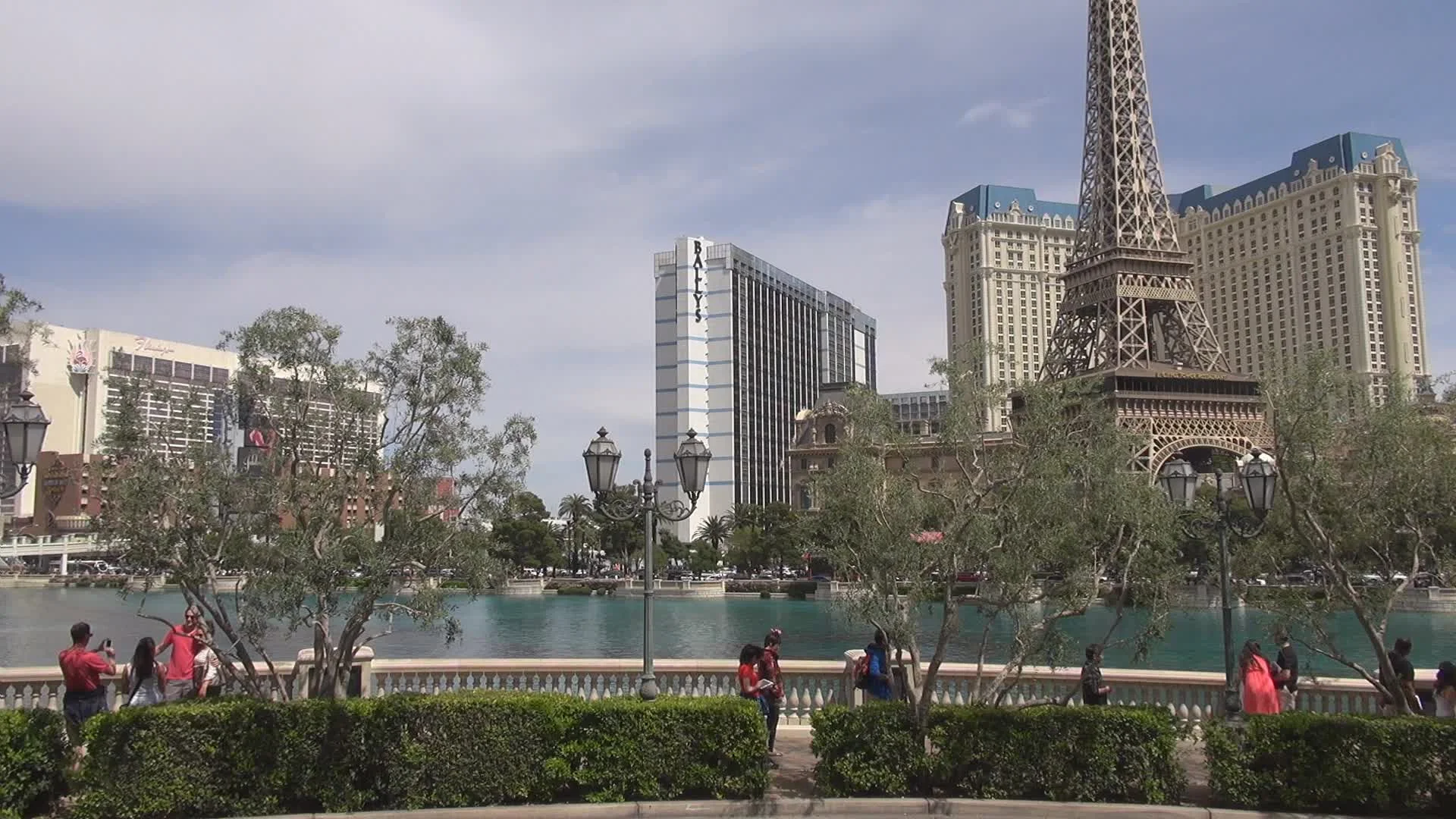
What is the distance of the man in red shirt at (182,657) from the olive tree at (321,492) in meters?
0.76

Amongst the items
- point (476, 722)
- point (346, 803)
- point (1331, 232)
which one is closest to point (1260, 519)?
point (476, 722)

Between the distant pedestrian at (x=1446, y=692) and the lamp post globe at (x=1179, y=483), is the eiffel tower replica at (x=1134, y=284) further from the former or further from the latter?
the distant pedestrian at (x=1446, y=692)

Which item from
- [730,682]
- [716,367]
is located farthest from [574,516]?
[730,682]

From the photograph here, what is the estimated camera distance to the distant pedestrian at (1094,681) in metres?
13.9

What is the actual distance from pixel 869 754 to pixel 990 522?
118 inches

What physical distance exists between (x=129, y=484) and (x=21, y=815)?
3.39m

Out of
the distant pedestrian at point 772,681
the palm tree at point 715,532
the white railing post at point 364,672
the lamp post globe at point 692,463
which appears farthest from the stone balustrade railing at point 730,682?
the palm tree at point 715,532

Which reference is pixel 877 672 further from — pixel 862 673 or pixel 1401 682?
pixel 1401 682

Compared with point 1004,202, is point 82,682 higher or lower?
lower

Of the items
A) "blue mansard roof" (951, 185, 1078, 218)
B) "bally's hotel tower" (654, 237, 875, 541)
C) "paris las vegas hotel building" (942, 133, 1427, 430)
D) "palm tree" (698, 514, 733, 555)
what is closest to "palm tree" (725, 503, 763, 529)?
"palm tree" (698, 514, 733, 555)

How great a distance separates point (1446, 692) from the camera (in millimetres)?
12805

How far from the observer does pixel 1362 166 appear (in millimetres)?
138250

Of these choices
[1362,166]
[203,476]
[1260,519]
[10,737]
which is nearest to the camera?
[10,737]

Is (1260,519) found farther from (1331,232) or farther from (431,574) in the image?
(1331,232)
